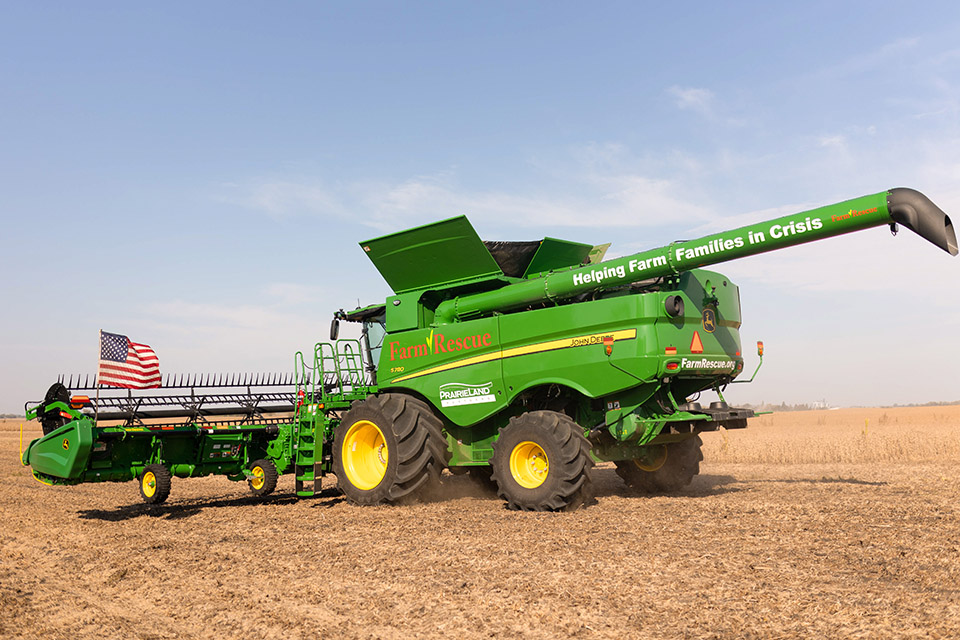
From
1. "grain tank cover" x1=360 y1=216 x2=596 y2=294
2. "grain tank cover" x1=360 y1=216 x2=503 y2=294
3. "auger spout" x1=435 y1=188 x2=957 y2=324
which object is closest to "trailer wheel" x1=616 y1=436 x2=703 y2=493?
"auger spout" x1=435 y1=188 x2=957 y2=324

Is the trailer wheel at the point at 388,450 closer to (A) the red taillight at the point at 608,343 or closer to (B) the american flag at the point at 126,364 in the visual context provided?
(A) the red taillight at the point at 608,343

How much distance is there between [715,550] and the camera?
6.00m

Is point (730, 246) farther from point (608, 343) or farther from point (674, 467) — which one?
point (674, 467)

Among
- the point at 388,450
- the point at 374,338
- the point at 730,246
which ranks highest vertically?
the point at 730,246

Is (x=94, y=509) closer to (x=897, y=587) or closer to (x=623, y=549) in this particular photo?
(x=623, y=549)

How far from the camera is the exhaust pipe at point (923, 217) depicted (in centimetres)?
707

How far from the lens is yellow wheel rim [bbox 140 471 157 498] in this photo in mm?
9516

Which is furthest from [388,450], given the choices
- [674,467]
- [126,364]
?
[126,364]

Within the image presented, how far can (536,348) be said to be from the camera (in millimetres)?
9102

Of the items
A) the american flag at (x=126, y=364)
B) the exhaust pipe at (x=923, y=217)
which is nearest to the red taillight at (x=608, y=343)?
the exhaust pipe at (x=923, y=217)

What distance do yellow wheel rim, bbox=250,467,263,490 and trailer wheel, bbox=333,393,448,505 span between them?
110cm

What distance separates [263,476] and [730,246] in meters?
7.02

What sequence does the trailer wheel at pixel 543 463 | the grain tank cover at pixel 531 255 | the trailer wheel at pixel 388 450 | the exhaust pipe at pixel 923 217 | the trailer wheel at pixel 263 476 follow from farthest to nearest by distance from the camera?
the trailer wheel at pixel 263 476, the grain tank cover at pixel 531 255, the trailer wheel at pixel 388 450, the trailer wheel at pixel 543 463, the exhaust pipe at pixel 923 217

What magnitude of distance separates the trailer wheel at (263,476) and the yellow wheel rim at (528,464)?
3839mm
